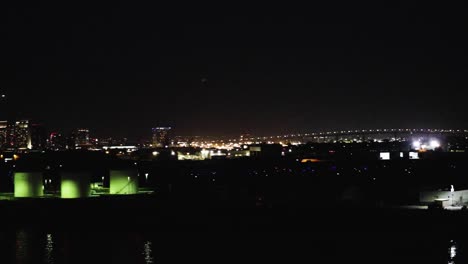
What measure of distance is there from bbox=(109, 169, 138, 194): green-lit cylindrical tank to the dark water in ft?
6.46

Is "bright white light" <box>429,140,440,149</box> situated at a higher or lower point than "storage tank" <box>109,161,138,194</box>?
higher

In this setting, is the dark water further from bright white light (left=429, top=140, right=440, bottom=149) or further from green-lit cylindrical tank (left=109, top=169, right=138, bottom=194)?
bright white light (left=429, top=140, right=440, bottom=149)

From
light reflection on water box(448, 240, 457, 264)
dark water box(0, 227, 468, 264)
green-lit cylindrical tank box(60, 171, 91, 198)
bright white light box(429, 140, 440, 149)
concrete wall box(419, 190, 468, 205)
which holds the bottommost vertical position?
light reflection on water box(448, 240, 457, 264)

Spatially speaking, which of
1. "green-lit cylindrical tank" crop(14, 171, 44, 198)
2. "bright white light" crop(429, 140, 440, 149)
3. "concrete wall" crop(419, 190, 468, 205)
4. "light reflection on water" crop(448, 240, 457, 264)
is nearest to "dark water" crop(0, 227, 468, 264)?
"light reflection on water" crop(448, 240, 457, 264)

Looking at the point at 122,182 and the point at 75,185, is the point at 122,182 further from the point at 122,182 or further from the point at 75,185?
the point at 75,185

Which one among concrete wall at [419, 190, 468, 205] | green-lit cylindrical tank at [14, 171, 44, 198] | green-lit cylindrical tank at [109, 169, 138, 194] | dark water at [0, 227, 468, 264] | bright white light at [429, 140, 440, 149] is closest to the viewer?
dark water at [0, 227, 468, 264]

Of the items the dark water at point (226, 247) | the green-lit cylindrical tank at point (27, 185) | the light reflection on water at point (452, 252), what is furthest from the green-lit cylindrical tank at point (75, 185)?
the light reflection on water at point (452, 252)

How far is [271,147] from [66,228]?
25597 mm

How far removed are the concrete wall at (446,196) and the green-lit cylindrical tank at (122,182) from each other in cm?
568

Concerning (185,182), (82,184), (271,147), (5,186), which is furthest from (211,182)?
(271,147)

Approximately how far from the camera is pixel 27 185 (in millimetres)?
12125

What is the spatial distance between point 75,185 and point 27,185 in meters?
0.98

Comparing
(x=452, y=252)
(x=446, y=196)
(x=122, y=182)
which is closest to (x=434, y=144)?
(x=446, y=196)

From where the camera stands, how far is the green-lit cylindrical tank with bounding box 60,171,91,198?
11859 millimetres
